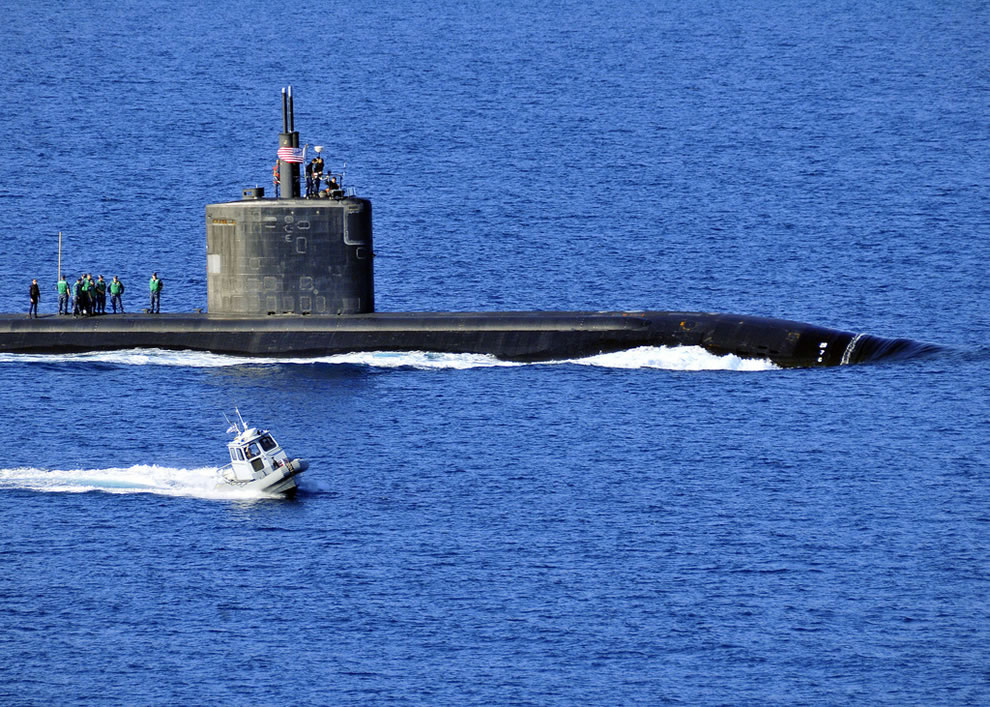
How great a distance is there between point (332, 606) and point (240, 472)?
7.76 meters

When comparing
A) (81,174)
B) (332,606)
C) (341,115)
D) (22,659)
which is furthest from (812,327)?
(341,115)

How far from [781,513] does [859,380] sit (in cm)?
1314

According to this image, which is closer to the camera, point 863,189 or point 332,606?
point 332,606

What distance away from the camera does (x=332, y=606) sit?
127 feet

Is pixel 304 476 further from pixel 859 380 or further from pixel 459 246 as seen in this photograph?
pixel 459 246

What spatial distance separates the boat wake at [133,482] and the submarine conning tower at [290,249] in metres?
10.3

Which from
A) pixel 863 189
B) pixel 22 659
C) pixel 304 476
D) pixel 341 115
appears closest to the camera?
pixel 22 659

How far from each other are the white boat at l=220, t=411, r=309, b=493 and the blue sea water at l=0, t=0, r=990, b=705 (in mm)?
503

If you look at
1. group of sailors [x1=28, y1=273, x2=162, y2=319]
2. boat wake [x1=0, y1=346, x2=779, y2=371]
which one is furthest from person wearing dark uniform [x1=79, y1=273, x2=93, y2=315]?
boat wake [x1=0, y1=346, x2=779, y2=371]

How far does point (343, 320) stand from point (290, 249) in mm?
2734

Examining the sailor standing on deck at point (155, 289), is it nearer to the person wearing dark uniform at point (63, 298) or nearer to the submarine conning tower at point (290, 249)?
the submarine conning tower at point (290, 249)

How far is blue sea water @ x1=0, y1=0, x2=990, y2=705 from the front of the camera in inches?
1435

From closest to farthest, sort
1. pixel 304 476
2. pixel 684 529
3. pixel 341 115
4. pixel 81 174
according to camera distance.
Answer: pixel 684 529, pixel 304 476, pixel 81 174, pixel 341 115

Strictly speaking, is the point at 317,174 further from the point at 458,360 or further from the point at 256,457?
the point at 256,457
